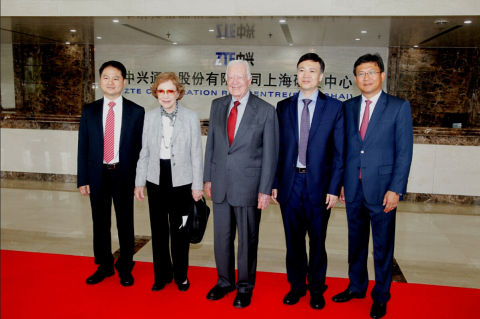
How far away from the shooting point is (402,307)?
9.76 feet

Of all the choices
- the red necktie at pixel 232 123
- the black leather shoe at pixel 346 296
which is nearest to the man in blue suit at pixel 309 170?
the black leather shoe at pixel 346 296

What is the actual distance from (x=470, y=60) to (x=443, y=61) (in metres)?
0.57

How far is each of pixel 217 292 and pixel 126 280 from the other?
Answer: 2.59 feet

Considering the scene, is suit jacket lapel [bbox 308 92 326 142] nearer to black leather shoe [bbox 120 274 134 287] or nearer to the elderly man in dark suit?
the elderly man in dark suit

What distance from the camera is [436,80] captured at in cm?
914

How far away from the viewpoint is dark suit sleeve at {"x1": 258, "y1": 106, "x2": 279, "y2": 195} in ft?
9.29

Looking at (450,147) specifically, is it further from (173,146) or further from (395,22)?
(173,146)

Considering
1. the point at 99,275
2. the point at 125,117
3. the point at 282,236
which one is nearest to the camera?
the point at 125,117

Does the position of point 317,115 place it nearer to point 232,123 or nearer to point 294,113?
point 294,113

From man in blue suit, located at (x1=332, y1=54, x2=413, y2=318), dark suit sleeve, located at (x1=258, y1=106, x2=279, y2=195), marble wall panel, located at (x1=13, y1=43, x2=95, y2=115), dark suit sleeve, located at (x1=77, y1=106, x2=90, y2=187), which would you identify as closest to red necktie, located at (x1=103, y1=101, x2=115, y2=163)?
dark suit sleeve, located at (x1=77, y1=106, x2=90, y2=187)

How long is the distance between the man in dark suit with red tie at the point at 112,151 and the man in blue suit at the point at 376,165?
171 centimetres

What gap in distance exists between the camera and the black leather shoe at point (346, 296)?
3029 millimetres

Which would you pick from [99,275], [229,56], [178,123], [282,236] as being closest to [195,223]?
[178,123]

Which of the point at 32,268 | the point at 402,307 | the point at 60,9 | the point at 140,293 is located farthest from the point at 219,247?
the point at 60,9
